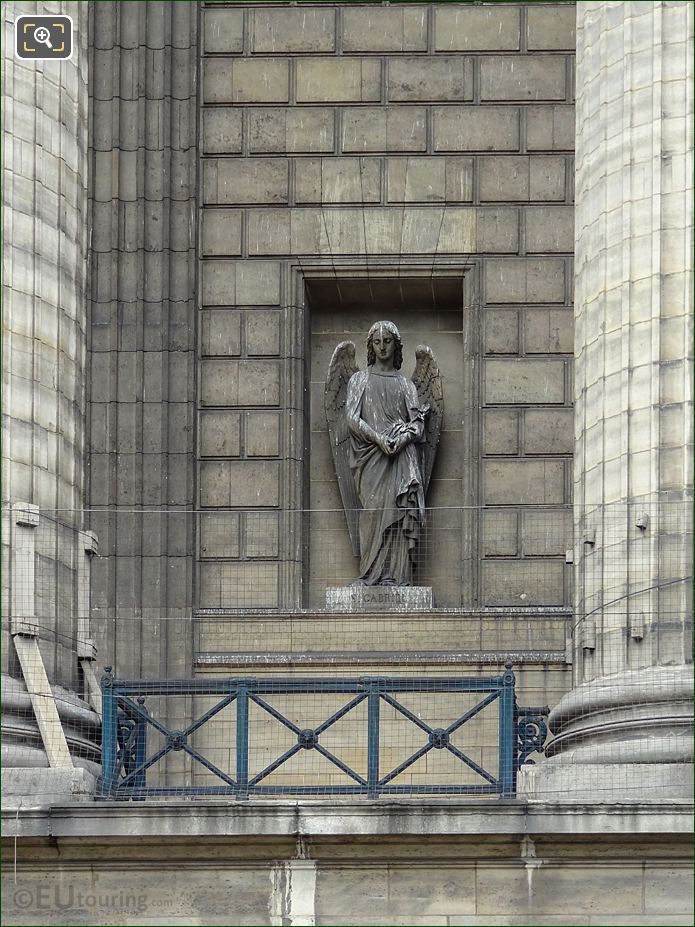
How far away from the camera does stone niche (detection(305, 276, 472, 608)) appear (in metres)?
28.2

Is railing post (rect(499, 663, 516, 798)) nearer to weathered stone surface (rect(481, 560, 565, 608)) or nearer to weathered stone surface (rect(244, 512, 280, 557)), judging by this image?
weathered stone surface (rect(481, 560, 565, 608))

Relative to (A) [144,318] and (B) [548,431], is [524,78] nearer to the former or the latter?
(B) [548,431]

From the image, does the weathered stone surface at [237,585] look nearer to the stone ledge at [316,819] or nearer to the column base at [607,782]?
the column base at [607,782]

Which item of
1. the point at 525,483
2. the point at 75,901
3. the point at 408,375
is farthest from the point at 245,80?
the point at 75,901

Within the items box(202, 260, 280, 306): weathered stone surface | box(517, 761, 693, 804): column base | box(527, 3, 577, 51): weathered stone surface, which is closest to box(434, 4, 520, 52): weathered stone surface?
box(527, 3, 577, 51): weathered stone surface

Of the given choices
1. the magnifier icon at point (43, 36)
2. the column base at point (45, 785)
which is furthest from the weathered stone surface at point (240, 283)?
the column base at point (45, 785)

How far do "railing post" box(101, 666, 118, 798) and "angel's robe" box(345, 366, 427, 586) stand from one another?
23.4 ft

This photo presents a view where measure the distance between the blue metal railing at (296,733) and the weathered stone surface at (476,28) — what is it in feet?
35.5

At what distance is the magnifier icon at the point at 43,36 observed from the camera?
73.0 ft

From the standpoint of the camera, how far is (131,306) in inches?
1122

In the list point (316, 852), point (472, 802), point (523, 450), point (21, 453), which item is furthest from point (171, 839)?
point (523, 450)

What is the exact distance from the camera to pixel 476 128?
29125 millimetres

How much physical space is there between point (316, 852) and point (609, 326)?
5.60 metres

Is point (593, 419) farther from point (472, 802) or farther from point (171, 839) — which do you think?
point (171, 839)
